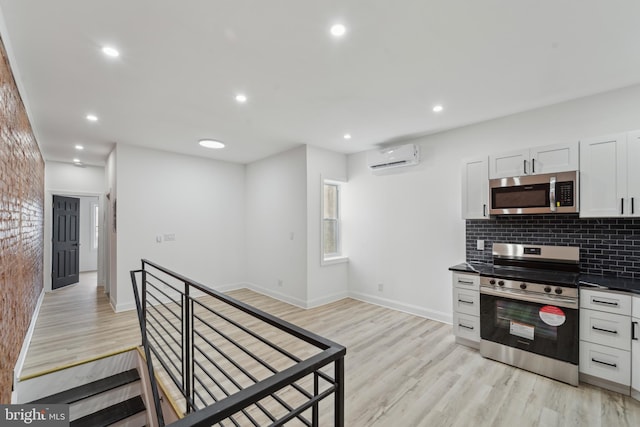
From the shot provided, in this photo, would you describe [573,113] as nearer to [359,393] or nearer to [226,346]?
[359,393]

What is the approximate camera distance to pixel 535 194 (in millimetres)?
2969

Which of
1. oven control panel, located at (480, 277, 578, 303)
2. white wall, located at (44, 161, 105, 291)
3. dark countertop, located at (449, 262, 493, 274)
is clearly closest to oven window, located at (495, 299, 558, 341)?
oven control panel, located at (480, 277, 578, 303)

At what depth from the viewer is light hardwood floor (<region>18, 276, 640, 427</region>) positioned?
2107 millimetres

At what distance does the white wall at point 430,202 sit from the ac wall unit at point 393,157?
0.51 feet

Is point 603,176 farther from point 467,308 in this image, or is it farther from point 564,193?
point 467,308

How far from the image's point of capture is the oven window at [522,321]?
103 inches

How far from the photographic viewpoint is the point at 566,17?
5.90 feet

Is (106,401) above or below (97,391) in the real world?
below

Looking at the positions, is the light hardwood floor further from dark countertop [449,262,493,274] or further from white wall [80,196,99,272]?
white wall [80,196,99,272]

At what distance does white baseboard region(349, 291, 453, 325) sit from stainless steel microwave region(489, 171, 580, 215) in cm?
161

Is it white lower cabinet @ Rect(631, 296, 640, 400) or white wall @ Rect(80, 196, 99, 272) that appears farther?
white wall @ Rect(80, 196, 99, 272)

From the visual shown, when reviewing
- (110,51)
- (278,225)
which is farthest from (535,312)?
(110,51)

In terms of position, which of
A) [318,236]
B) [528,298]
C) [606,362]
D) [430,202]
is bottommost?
[606,362]

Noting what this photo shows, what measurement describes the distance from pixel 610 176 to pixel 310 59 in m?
2.85
